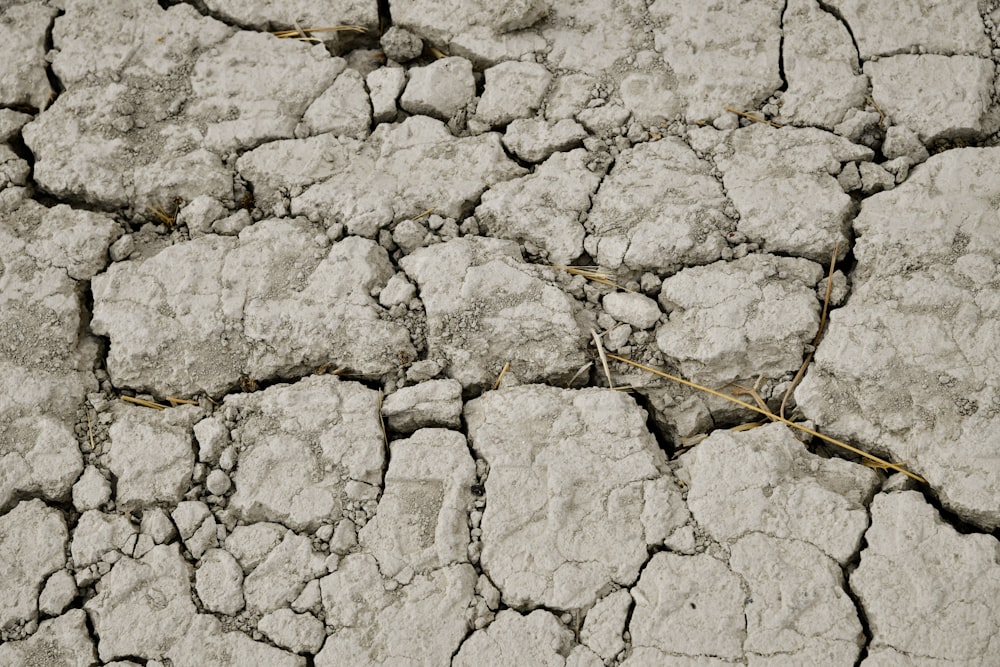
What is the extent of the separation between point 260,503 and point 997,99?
7.46ft

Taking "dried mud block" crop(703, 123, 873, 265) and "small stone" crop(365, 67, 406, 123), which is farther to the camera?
"small stone" crop(365, 67, 406, 123)

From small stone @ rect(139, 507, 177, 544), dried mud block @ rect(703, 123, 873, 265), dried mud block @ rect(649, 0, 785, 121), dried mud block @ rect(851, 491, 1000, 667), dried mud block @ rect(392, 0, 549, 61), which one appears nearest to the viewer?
dried mud block @ rect(851, 491, 1000, 667)

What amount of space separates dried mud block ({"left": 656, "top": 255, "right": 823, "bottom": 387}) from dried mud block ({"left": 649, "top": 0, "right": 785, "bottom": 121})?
53cm

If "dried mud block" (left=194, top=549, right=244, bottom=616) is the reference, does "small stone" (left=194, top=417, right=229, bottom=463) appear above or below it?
above

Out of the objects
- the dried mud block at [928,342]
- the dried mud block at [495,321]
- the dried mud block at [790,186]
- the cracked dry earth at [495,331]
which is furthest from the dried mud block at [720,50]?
the dried mud block at [495,321]

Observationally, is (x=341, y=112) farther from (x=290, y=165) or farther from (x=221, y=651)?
(x=221, y=651)

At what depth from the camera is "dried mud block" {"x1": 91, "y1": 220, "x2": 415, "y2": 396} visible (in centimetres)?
228

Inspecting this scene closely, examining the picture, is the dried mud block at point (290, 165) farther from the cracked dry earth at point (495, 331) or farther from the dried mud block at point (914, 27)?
the dried mud block at point (914, 27)

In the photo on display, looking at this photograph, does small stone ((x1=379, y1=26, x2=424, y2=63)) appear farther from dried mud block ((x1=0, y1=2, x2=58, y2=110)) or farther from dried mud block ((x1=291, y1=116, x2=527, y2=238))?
dried mud block ((x1=0, y1=2, x2=58, y2=110))

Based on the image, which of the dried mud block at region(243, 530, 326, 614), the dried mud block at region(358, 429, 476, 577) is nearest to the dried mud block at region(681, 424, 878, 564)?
the dried mud block at region(358, 429, 476, 577)

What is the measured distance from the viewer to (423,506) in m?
2.11

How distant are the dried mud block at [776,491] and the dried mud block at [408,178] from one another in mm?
956

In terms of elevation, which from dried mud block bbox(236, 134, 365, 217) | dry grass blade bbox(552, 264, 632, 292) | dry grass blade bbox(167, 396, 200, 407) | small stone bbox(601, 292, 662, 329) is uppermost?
dried mud block bbox(236, 134, 365, 217)

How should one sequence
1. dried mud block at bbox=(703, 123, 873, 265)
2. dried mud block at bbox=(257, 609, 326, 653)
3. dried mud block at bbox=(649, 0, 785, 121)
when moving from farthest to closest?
dried mud block at bbox=(649, 0, 785, 121) < dried mud block at bbox=(703, 123, 873, 265) < dried mud block at bbox=(257, 609, 326, 653)
